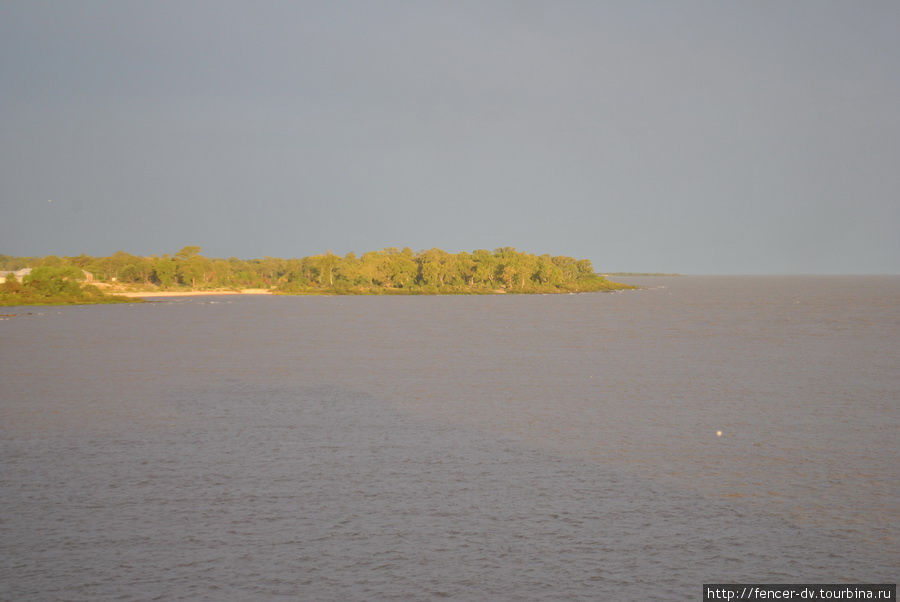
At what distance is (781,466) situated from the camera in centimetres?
2022

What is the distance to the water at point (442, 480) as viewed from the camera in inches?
514

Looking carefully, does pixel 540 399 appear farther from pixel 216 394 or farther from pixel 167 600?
pixel 167 600

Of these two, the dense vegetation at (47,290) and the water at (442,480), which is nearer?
the water at (442,480)

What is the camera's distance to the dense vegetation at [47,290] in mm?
125438

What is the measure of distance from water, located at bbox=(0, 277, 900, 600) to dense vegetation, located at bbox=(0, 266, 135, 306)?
9588 centimetres

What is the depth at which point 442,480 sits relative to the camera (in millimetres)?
18734

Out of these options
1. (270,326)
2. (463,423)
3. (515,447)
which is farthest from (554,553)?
(270,326)

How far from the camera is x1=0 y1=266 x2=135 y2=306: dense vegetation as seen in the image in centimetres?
12544

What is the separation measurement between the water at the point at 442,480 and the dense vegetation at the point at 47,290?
95.9 meters

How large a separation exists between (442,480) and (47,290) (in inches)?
5143

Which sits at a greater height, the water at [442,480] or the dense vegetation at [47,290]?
the dense vegetation at [47,290]

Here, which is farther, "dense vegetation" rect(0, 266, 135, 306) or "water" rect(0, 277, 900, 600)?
"dense vegetation" rect(0, 266, 135, 306)

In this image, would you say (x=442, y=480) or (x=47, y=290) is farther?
(x=47, y=290)

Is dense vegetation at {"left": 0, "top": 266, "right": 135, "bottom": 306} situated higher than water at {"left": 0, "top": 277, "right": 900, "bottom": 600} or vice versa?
dense vegetation at {"left": 0, "top": 266, "right": 135, "bottom": 306}
